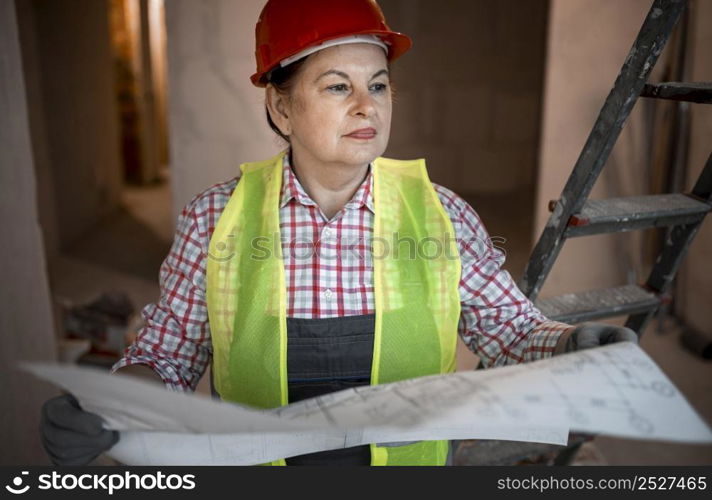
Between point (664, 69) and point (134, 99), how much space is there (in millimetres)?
6103

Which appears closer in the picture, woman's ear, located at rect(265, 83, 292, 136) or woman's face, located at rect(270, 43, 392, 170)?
woman's face, located at rect(270, 43, 392, 170)

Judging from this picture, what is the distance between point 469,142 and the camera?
23.3 feet

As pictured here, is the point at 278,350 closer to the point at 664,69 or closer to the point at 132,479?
the point at 132,479

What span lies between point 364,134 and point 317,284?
1.04ft

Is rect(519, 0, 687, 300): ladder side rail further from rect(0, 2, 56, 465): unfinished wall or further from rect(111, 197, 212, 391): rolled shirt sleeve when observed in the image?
rect(0, 2, 56, 465): unfinished wall

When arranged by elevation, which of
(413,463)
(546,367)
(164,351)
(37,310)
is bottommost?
(413,463)

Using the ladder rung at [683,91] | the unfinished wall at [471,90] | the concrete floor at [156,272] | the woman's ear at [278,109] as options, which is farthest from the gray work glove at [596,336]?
the unfinished wall at [471,90]

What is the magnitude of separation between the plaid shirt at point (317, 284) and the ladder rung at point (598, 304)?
0.32m

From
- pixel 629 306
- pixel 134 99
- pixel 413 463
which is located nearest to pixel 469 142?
pixel 134 99

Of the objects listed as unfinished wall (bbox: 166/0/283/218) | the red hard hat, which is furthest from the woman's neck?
unfinished wall (bbox: 166/0/283/218)

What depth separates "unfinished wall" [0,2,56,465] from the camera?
5.85ft

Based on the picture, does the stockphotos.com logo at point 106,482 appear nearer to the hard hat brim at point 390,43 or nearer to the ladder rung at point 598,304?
the hard hat brim at point 390,43

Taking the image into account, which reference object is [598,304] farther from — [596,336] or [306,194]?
[306,194]

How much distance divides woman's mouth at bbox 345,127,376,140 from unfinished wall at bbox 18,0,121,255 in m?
4.34
